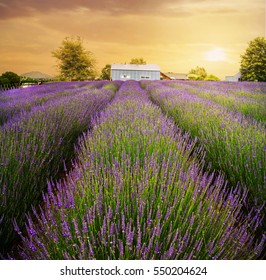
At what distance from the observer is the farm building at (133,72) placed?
1797 inches

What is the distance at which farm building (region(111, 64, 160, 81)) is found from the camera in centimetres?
4566

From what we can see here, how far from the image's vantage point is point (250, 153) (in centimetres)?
251

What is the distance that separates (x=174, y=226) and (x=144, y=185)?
24 centimetres

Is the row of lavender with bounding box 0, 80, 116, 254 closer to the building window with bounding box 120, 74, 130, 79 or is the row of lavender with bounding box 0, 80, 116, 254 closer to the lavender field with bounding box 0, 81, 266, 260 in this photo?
the lavender field with bounding box 0, 81, 266, 260

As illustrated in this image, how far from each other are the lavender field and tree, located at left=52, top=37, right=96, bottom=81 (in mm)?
28074

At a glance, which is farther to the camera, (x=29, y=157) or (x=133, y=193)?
(x=29, y=157)

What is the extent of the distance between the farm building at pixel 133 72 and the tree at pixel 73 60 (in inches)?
469

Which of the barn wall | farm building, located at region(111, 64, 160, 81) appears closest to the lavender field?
the barn wall

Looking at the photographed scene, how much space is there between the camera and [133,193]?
61.9 inches

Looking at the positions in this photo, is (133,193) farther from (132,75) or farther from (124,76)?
(132,75)

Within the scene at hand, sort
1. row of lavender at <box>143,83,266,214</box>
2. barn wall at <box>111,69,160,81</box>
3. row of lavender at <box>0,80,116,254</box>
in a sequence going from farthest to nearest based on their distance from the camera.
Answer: barn wall at <box>111,69,160,81</box> < row of lavender at <box>143,83,266,214</box> < row of lavender at <box>0,80,116,254</box>

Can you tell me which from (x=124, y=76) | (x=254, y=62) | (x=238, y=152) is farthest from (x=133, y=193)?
(x=124, y=76)

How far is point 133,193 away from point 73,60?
3227 centimetres
